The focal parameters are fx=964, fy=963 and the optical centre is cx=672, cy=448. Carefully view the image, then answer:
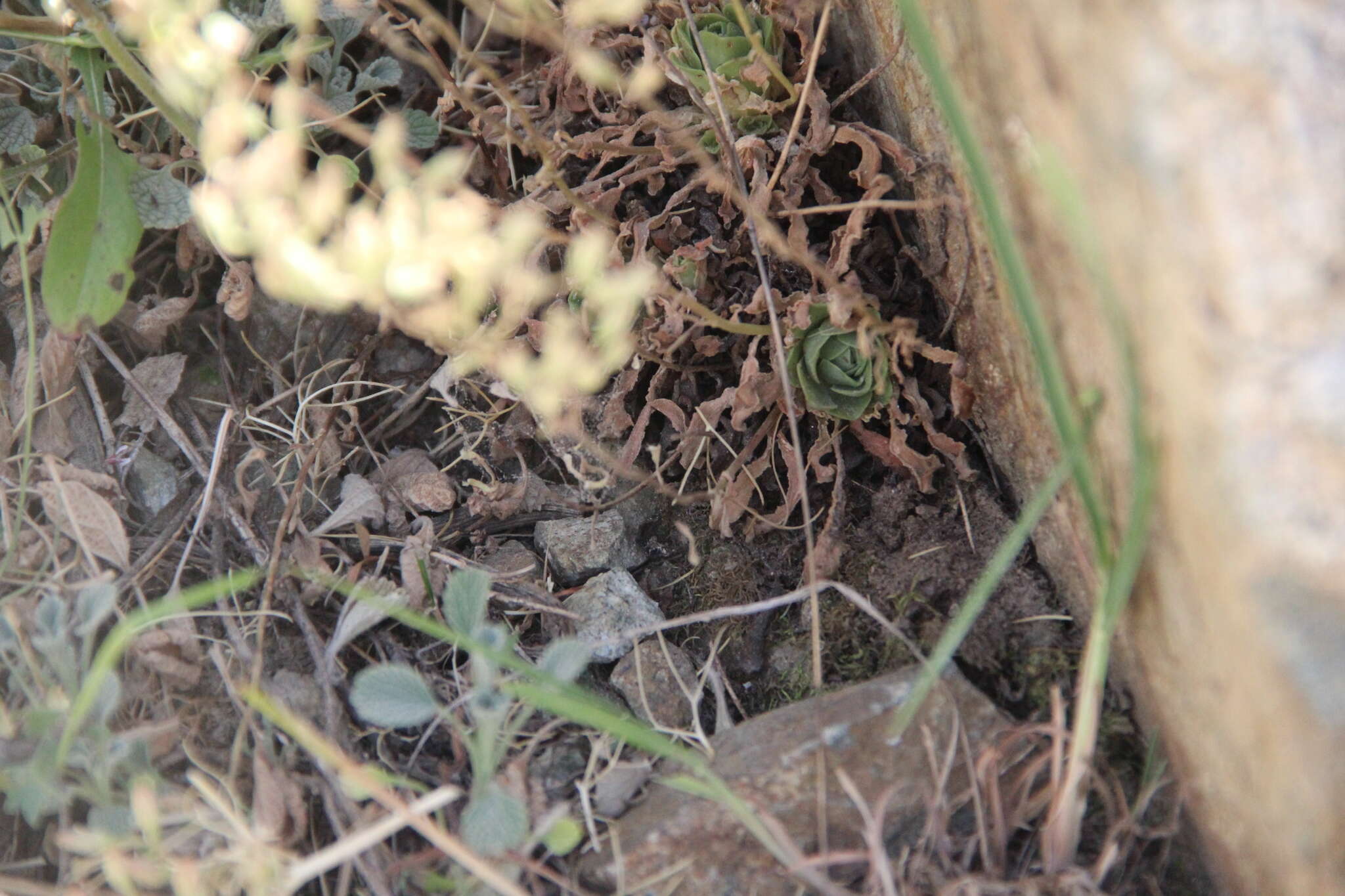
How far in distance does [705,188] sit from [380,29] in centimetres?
66

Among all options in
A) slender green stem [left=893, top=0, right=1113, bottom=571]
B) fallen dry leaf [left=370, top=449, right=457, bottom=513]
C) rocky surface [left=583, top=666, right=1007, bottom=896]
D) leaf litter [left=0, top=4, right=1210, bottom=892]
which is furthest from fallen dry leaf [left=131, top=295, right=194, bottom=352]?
slender green stem [left=893, top=0, right=1113, bottom=571]

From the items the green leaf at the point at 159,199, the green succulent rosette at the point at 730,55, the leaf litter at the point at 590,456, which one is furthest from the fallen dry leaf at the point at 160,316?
the green succulent rosette at the point at 730,55

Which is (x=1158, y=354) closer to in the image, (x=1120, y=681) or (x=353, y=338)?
(x=1120, y=681)

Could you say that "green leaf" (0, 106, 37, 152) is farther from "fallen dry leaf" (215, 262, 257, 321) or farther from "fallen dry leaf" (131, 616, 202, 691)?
"fallen dry leaf" (131, 616, 202, 691)

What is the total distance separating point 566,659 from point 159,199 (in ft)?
4.04

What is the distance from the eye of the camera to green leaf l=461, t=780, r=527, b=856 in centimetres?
126

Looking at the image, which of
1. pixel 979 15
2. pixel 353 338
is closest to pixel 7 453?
pixel 353 338

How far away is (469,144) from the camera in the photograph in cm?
205

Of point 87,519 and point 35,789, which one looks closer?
point 35,789

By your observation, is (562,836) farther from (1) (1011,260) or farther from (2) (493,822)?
(1) (1011,260)

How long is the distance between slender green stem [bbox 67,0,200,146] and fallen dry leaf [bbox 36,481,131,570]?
2.09 ft

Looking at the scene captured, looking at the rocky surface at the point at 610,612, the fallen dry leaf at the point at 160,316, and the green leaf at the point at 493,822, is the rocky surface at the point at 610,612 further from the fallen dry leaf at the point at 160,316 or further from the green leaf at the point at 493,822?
the fallen dry leaf at the point at 160,316

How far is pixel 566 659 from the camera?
4.48ft

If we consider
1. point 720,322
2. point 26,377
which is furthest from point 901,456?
point 26,377
